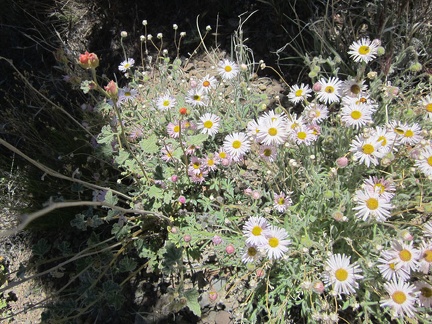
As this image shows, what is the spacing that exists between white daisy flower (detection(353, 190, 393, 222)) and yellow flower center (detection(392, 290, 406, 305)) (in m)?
0.28

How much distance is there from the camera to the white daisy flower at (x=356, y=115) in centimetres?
173

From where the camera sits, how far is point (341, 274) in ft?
5.01

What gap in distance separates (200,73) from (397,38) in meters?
1.42

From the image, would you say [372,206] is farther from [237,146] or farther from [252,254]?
[237,146]

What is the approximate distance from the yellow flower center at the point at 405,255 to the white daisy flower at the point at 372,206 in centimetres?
14

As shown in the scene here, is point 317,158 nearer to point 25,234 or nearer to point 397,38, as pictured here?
point 397,38

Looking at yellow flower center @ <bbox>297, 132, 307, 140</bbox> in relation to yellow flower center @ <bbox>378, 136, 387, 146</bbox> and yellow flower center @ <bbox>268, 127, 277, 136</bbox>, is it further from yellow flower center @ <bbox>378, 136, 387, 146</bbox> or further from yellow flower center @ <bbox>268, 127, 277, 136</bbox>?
yellow flower center @ <bbox>378, 136, 387, 146</bbox>

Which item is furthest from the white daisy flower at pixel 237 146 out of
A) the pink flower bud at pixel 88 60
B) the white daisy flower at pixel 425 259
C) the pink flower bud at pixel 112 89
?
the white daisy flower at pixel 425 259

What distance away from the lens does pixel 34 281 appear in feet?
8.32

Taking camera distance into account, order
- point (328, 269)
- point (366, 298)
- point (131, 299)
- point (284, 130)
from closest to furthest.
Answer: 1. point (328, 269)
2. point (366, 298)
3. point (284, 130)
4. point (131, 299)

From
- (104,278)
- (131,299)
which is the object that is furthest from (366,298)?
(104,278)

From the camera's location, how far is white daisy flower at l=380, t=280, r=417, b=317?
56.4 inches

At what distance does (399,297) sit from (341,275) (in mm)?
218

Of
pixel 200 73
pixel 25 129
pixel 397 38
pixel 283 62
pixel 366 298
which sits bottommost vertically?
pixel 25 129
